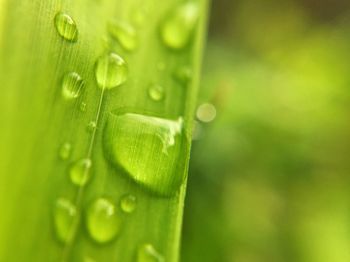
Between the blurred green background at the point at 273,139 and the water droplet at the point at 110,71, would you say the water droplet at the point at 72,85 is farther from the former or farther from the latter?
the blurred green background at the point at 273,139

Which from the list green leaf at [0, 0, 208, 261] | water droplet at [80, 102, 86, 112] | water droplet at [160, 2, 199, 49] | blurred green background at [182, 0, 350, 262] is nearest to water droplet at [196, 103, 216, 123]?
blurred green background at [182, 0, 350, 262]

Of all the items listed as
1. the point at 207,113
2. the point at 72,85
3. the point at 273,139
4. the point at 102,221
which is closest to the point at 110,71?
the point at 72,85

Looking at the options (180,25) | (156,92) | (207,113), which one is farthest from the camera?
(207,113)

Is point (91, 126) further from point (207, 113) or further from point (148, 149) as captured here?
point (207, 113)

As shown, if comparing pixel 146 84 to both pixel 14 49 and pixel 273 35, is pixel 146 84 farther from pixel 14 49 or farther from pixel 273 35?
pixel 273 35

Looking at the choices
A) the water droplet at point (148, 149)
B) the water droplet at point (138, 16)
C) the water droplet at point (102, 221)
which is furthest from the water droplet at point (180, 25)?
the water droplet at point (102, 221)
